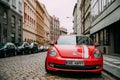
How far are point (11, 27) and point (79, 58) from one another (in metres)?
29.1

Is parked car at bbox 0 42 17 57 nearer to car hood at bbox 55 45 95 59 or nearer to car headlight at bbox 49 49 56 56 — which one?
car headlight at bbox 49 49 56 56

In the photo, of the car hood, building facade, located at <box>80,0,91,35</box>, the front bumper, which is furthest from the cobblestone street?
building facade, located at <box>80,0,91,35</box>

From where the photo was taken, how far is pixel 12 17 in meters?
37.0

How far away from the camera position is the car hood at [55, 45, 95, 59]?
762 cm

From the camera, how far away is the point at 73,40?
358 inches

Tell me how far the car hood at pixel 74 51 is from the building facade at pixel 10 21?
23.9m

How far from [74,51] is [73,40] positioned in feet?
4.50

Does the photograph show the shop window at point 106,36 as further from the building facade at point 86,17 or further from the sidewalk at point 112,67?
the sidewalk at point 112,67

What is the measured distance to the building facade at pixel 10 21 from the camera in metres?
31.8

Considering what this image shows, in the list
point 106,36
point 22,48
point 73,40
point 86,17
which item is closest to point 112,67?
point 73,40

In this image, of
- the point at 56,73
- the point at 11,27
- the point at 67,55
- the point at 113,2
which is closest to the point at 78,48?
the point at 67,55

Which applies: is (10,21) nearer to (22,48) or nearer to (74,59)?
(22,48)

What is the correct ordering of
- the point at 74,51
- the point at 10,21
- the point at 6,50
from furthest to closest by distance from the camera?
the point at 10,21 → the point at 6,50 → the point at 74,51

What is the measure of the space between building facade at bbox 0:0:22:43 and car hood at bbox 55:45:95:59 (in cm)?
2393
